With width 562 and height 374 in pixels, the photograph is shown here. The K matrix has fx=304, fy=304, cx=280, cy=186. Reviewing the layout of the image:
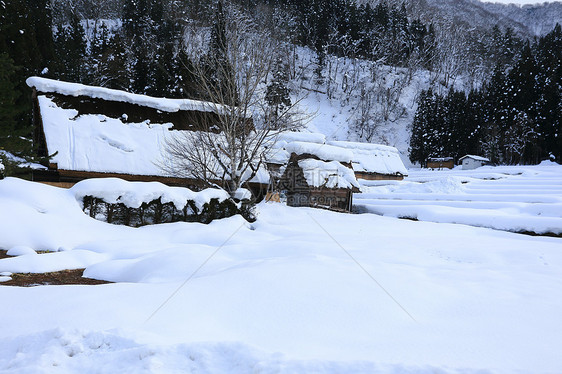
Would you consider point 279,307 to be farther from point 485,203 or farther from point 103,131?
point 103,131

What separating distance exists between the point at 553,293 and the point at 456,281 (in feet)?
3.40

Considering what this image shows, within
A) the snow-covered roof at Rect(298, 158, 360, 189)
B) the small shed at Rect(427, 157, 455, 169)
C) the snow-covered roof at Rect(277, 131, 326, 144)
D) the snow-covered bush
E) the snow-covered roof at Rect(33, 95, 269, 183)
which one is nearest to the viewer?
the snow-covered bush

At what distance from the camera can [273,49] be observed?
473 inches

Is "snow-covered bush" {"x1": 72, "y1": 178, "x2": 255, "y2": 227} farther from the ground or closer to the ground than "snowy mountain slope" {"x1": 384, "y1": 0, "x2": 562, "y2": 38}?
closer to the ground

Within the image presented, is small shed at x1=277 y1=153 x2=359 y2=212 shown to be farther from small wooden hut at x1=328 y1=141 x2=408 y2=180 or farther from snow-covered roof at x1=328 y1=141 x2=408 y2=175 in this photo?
snow-covered roof at x1=328 y1=141 x2=408 y2=175

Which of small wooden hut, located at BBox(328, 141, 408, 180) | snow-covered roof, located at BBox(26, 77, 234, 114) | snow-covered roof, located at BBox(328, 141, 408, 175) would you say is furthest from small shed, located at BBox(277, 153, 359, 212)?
snow-covered roof, located at BBox(328, 141, 408, 175)

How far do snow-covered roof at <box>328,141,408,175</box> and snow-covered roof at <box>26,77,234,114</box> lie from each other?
16428mm

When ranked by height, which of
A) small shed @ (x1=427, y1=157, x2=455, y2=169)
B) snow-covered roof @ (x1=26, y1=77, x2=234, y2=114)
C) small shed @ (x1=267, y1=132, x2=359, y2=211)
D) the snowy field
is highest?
snow-covered roof @ (x1=26, y1=77, x2=234, y2=114)

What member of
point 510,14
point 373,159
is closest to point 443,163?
point 373,159

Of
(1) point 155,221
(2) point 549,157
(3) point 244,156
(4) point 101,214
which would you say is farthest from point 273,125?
(2) point 549,157

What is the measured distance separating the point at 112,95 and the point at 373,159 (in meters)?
22.6

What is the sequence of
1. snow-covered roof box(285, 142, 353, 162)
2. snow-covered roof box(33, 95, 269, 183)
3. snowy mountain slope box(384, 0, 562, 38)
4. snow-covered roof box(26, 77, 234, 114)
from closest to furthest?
snow-covered roof box(33, 95, 269, 183)
snow-covered roof box(26, 77, 234, 114)
snow-covered roof box(285, 142, 353, 162)
snowy mountain slope box(384, 0, 562, 38)

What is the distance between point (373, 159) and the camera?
29.4 meters

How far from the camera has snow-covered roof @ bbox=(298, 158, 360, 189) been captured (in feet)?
49.2
